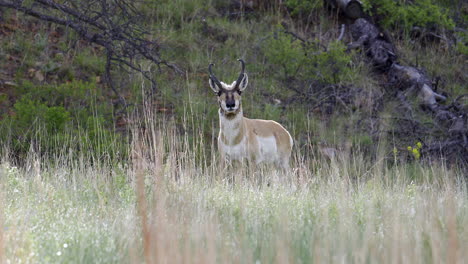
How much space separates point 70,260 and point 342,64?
1076 cm

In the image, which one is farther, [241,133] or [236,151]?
[241,133]

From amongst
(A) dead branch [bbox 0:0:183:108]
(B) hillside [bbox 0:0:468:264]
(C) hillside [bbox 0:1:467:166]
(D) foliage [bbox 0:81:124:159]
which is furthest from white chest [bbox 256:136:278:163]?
(D) foliage [bbox 0:81:124:159]

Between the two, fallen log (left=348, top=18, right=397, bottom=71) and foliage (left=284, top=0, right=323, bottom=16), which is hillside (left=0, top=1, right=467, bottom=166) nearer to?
foliage (left=284, top=0, right=323, bottom=16)

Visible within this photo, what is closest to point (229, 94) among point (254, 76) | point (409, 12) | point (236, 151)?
point (236, 151)

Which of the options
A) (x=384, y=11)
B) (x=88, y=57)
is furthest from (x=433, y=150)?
(x=88, y=57)

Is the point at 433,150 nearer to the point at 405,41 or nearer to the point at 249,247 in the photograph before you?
the point at 405,41

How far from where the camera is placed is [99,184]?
7168mm

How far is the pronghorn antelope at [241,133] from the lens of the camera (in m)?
9.90

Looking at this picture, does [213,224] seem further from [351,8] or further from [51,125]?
[351,8]

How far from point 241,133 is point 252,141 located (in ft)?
0.78

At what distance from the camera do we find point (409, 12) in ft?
52.6

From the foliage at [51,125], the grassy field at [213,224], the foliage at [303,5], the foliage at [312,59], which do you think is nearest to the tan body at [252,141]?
the foliage at [51,125]

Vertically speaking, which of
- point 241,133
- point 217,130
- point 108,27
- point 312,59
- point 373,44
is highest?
point 108,27

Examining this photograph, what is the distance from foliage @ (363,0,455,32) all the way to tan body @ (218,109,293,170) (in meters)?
6.17
